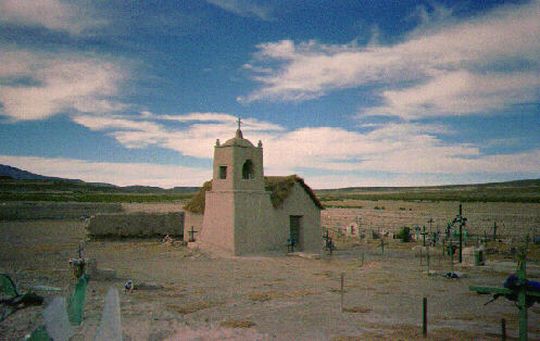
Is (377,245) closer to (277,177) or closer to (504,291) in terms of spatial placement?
(277,177)

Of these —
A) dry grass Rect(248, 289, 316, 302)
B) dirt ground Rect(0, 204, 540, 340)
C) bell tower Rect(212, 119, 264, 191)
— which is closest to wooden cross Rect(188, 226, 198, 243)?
dirt ground Rect(0, 204, 540, 340)

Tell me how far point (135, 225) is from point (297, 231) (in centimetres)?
1209

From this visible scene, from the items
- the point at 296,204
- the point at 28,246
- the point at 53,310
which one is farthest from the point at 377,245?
the point at 53,310

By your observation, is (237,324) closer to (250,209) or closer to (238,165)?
(250,209)

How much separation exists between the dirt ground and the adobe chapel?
1374 mm

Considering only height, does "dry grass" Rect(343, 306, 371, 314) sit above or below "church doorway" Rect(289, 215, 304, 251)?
below

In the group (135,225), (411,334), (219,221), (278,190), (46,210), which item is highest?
(278,190)

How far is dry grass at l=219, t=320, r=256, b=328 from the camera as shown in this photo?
1120 cm

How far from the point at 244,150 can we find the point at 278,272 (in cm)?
848

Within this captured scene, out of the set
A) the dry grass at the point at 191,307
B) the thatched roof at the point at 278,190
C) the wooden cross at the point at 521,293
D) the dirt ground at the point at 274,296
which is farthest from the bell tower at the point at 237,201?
the wooden cross at the point at 521,293

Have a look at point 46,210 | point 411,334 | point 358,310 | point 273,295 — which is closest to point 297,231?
point 273,295

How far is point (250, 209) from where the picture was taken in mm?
25000

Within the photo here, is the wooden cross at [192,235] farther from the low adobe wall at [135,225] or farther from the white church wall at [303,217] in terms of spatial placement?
the white church wall at [303,217]

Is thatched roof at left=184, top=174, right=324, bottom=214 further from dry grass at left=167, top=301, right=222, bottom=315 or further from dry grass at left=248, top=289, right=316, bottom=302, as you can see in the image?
dry grass at left=167, top=301, right=222, bottom=315
